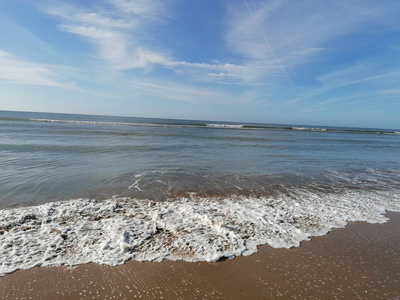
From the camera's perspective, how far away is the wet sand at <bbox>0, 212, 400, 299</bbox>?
2949 millimetres

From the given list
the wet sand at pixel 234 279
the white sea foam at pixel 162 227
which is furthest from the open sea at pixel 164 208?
the wet sand at pixel 234 279

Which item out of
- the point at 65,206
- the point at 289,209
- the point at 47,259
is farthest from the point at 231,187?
the point at 47,259

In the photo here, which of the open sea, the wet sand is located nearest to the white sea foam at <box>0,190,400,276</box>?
the open sea

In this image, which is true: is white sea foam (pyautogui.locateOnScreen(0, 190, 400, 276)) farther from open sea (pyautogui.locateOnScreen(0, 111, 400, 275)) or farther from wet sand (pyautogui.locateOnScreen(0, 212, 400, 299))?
wet sand (pyautogui.locateOnScreen(0, 212, 400, 299))

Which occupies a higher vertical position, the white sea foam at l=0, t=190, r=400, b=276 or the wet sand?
the white sea foam at l=0, t=190, r=400, b=276

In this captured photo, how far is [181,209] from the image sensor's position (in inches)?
225

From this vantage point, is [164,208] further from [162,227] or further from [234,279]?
[234,279]

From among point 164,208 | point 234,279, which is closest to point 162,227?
Answer: point 164,208

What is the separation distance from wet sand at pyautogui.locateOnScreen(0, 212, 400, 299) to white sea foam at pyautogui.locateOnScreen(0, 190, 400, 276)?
22 cm

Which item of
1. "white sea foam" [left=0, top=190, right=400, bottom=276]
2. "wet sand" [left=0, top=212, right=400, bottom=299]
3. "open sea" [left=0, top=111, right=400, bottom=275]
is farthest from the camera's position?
"open sea" [left=0, top=111, right=400, bottom=275]

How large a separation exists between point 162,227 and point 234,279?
77.6 inches

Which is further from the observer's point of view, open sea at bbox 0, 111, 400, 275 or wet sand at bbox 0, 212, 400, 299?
open sea at bbox 0, 111, 400, 275

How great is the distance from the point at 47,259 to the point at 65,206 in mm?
2226

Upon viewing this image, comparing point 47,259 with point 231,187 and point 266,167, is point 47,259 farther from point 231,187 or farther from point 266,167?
point 266,167
